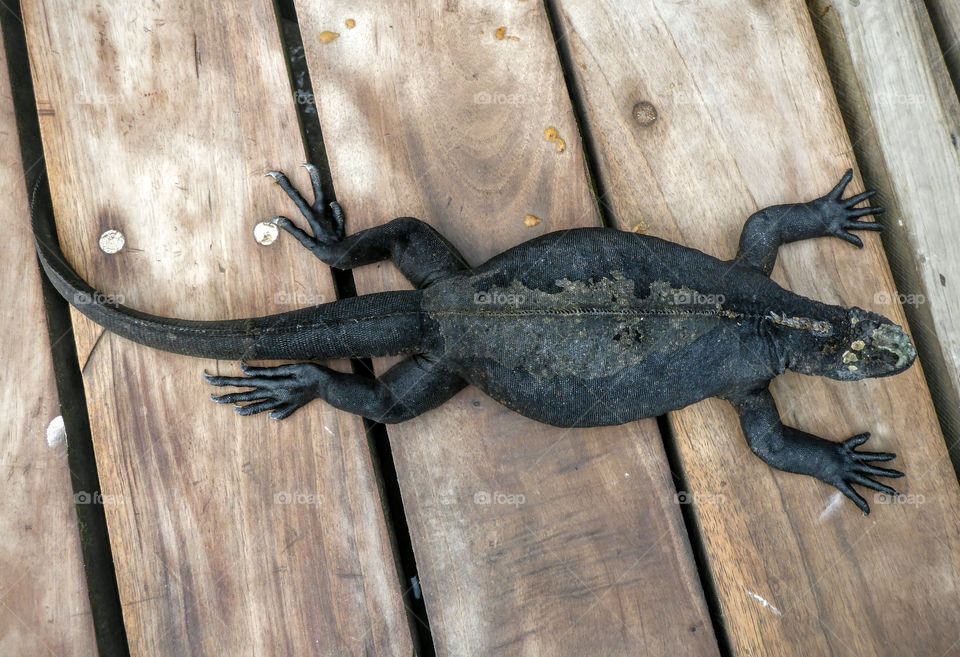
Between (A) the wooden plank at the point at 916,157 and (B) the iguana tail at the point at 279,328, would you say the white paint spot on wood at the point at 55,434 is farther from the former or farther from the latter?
(A) the wooden plank at the point at 916,157

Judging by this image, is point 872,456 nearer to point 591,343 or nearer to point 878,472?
point 878,472

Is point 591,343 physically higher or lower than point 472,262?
lower

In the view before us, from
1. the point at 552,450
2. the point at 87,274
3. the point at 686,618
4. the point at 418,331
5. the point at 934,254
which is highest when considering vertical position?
the point at 87,274

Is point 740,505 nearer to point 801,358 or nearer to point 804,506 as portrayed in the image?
point 804,506

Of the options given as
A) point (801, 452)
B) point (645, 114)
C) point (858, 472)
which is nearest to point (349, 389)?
point (645, 114)

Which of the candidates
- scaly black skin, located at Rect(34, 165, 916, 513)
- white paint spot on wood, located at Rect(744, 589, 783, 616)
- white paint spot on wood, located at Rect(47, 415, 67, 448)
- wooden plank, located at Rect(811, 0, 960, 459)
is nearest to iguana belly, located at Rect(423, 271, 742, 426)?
scaly black skin, located at Rect(34, 165, 916, 513)

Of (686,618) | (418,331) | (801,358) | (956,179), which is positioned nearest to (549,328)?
(418,331)
